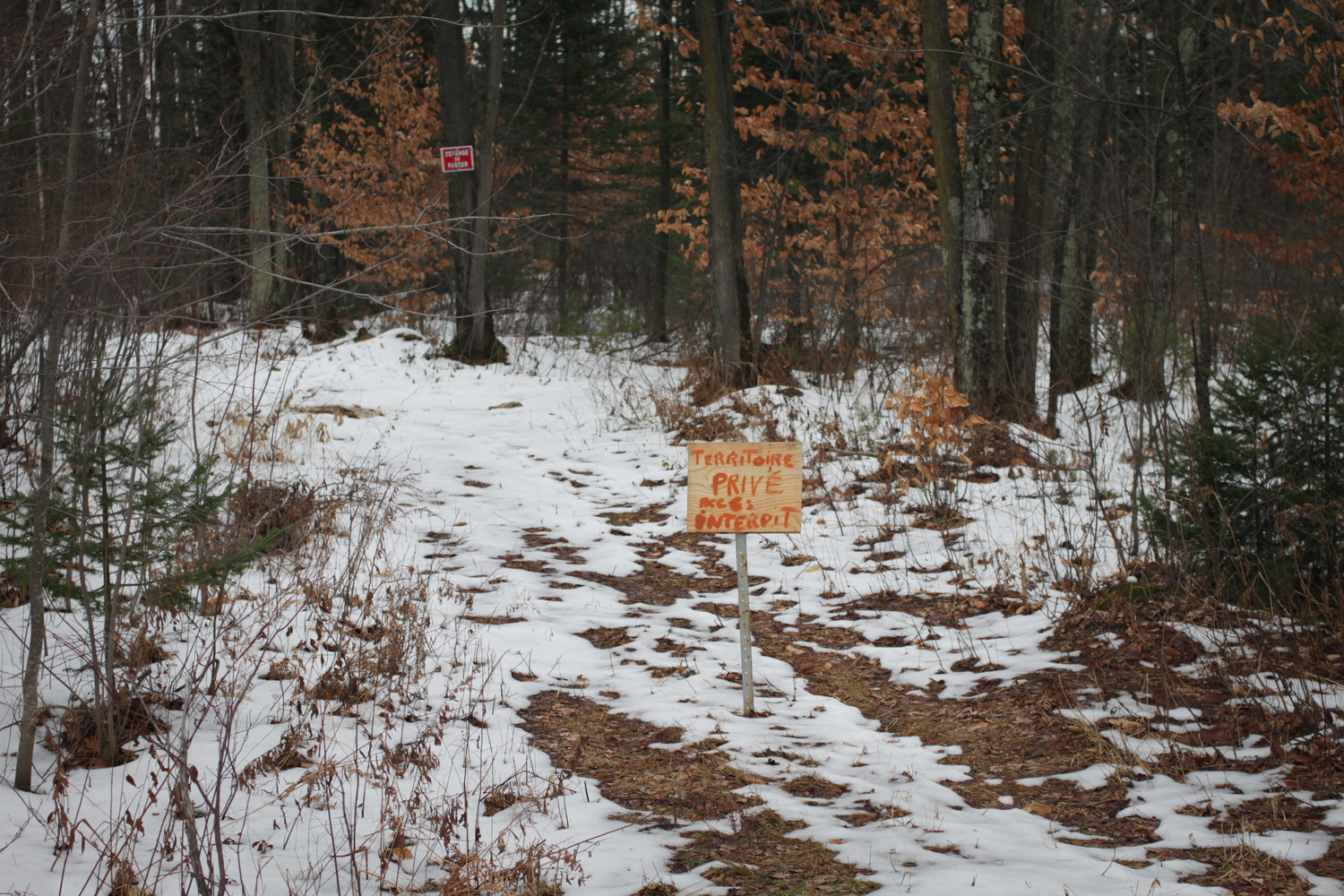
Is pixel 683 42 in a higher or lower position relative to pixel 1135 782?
higher

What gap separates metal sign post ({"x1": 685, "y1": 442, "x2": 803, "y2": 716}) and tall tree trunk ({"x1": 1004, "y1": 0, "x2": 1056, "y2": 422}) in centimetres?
457

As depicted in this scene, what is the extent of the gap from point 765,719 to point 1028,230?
8.28m

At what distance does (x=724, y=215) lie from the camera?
11.7 m

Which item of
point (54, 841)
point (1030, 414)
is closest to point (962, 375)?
point (1030, 414)

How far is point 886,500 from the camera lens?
748 cm

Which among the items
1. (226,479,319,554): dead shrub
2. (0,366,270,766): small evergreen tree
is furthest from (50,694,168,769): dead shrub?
(226,479,319,554): dead shrub

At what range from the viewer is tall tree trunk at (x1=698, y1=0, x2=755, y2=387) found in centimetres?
1144

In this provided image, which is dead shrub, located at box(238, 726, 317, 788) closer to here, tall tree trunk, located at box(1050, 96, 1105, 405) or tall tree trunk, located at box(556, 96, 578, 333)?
tall tree trunk, located at box(1050, 96, 1105, 405)

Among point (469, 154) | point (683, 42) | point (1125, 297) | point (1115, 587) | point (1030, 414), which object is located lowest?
point (1115, 587)

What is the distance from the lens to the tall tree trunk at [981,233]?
8305mm

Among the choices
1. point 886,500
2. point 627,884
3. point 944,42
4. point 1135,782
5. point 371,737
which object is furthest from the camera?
point 944,42

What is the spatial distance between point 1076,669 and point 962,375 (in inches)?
194

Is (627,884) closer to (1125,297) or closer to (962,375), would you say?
(1125,297)

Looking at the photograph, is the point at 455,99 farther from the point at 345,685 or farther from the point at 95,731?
the point at 95,731
